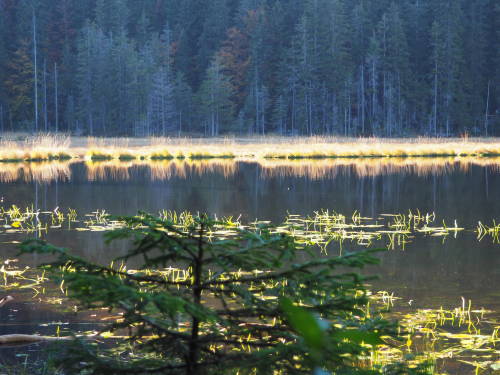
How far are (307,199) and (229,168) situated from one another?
13.5 m

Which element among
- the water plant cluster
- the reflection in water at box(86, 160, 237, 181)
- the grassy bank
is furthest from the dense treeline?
the water plant cluster

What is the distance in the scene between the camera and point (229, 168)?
33656 mm

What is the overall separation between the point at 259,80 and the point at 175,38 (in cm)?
1415

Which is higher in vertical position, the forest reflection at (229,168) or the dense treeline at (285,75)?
the dense treeline at (285,75)

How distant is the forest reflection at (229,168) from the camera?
28.6 meters

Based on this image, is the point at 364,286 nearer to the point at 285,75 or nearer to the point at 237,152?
the point at 237,152

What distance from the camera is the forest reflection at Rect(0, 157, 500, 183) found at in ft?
93.7

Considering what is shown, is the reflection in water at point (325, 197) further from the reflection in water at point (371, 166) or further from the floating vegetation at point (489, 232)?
the floating vegetation at point (489, 232)

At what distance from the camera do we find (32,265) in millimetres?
11352

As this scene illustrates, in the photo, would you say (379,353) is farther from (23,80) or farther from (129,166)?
(23,80)

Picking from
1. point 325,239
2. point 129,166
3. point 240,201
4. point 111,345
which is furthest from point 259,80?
point 111,345

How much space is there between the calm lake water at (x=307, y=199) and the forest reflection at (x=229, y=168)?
5 centimetres

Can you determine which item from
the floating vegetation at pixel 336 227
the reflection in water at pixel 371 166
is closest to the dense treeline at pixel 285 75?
the reflection in water at pixel 371 166

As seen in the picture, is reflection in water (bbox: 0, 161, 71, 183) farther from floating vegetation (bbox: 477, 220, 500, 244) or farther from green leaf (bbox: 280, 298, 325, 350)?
green leaf (bbox: 280, 298, 325, 350)
